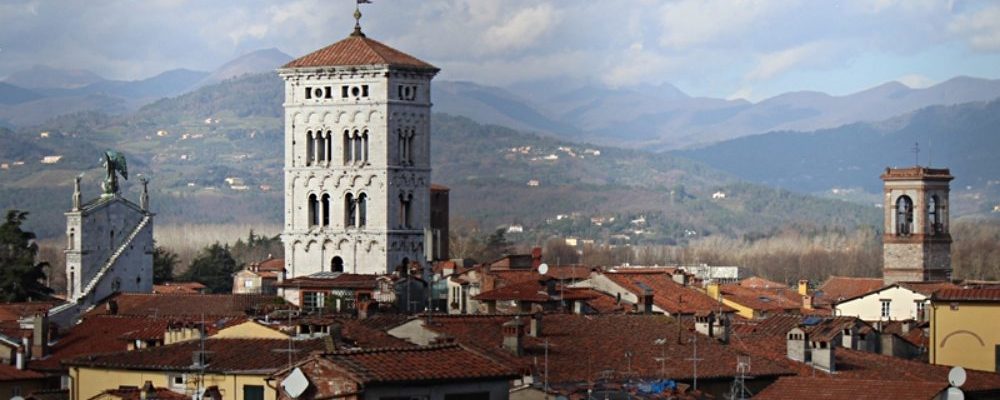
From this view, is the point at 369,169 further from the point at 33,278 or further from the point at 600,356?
the point at 600,356

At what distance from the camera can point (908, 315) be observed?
8519cm

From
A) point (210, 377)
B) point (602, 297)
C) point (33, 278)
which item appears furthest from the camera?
point (33, 278)

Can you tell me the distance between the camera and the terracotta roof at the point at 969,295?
159 feet

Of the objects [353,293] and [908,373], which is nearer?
[908,373]

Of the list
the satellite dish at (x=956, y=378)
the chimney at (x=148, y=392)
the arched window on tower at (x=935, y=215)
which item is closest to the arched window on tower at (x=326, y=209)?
the arched window on tower at (x=935, y=215)

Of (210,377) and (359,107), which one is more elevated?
(359,107)

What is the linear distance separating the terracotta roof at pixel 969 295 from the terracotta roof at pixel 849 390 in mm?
11028

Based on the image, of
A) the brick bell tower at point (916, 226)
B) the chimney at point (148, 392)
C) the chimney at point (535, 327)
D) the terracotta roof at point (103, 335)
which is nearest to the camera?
the chimney at point (148, 392)

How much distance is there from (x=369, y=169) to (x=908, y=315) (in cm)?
1844

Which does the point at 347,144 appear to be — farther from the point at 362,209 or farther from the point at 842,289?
the point at 842,289

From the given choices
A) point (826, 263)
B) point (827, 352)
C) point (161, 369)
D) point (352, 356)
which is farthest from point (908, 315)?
point (826, 263)

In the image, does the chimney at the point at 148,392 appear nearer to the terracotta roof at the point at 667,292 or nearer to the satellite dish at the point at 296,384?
the satellite dish at the point at 296,384

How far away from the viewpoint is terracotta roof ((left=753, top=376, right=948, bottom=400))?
3562 centimetres

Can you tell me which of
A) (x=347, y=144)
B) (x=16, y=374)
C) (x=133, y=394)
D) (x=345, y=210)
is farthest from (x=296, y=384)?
(x=345, y=210)
